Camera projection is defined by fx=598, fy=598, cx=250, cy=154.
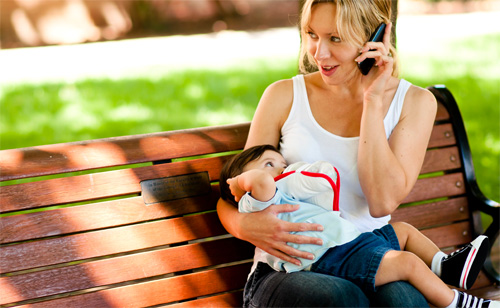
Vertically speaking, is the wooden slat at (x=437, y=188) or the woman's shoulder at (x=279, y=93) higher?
the woman's shoulder at (x=279, y=93)

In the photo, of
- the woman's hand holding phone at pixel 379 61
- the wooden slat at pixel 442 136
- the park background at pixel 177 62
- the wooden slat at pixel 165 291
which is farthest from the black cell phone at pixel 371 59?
the park background at pixel 177 62

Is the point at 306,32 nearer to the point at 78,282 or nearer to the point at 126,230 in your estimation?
the point at 126,230

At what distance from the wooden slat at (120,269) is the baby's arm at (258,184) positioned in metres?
0.61

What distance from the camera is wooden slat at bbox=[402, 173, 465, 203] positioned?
325 centimetres

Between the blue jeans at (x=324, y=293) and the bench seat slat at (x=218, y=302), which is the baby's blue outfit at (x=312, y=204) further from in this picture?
the bench seat slat at (x=218, y=302)

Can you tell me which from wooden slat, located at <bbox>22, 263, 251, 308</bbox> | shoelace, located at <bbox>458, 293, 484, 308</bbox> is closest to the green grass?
shoelace, located at <bbox>458, 293, 484, 308</bbox>

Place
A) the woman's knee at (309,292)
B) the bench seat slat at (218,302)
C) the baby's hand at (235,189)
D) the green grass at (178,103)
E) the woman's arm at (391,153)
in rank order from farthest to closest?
the green grass at (178,103)
the bench seat slat at (218,302)
the woman's arm at (391,153)
the baby's hand at (235,189)
the woman's knee at (309,292)

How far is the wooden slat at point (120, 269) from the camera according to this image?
8.39 ft

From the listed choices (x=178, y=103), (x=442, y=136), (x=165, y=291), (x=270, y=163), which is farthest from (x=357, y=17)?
(x=178, y=103)

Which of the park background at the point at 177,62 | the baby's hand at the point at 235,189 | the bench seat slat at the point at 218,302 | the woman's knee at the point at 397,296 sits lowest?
the park background at the point at 177,62

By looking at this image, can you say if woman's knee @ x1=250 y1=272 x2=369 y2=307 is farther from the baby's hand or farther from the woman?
the baby's hand

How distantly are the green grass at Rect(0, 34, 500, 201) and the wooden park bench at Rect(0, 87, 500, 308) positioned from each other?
3.16m

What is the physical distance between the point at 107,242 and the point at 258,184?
83 centimetres

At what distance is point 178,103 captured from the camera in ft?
23.6
